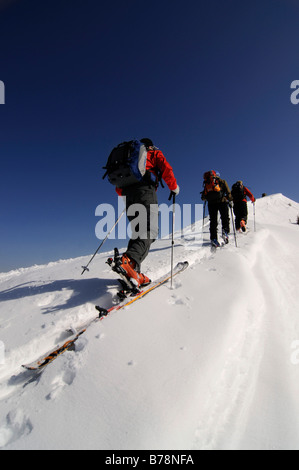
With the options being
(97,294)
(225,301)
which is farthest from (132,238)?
(225,301)

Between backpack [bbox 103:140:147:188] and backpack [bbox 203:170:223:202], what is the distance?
443 cm

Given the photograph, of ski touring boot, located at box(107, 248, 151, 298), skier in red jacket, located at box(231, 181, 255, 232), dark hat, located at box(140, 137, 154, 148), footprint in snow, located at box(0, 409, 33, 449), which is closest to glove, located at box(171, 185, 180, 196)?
dark hat, located at box(140, 137, 154, 148)

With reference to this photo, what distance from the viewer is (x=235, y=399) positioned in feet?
4.94

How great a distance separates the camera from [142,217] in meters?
3.33

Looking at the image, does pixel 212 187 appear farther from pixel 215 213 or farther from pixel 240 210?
pixel 240 210

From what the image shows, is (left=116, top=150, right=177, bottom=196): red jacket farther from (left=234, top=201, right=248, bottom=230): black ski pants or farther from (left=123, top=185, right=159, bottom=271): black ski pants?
(left=234, top=201, right=248, bottom=230): black ski pants

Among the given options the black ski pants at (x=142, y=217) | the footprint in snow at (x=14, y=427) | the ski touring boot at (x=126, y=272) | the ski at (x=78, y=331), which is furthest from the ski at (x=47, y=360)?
the black ski pants at (x=142, y=217)

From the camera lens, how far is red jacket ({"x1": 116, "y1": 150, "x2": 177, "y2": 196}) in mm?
3445

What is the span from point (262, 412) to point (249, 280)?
2.27 metres

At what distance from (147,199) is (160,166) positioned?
0.67 metres

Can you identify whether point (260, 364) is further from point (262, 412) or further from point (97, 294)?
point (97, 294)

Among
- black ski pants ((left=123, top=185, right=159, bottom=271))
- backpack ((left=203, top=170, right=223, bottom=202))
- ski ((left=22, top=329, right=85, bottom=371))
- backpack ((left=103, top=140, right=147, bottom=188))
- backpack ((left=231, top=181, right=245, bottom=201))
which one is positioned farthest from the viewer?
backpack ((left=231, top=181, right=245, bottom=201))

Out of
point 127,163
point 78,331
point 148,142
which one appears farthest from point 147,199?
point 78,331

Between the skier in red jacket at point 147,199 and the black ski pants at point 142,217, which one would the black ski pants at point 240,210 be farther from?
the black ski pants at point 142,217
